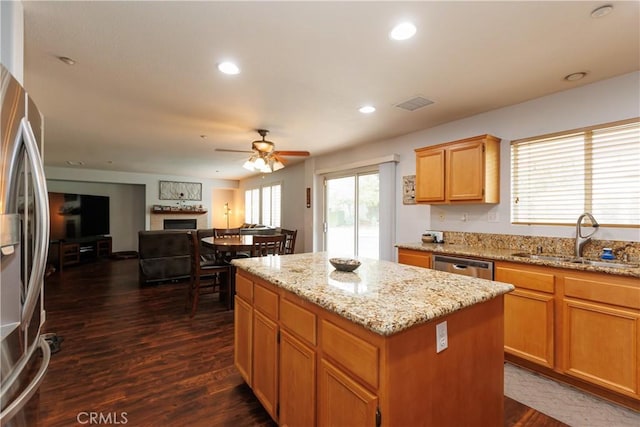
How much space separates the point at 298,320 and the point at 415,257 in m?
2.22

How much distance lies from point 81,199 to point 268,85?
22.6 feet

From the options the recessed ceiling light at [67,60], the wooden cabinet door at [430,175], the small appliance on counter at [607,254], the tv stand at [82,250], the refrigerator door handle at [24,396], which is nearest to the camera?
the refrigerator door handle at [24,396]

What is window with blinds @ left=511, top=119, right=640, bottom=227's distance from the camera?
2.44 meters

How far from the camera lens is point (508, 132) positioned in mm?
3154

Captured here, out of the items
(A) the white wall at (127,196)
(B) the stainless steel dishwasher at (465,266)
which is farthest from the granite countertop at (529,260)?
(A) the white wall at (127,196)

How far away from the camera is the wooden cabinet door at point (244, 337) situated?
201 cm

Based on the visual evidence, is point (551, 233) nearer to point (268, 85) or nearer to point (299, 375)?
point (299, 375)

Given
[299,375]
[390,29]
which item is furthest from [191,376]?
[390,29]

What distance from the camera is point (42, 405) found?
194 centimetres

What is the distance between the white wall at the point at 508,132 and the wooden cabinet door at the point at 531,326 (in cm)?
85

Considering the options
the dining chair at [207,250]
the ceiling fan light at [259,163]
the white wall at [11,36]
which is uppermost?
the white wall at [11,36]

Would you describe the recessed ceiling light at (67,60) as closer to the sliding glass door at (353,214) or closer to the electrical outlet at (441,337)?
the electrical outlet at (441,337)

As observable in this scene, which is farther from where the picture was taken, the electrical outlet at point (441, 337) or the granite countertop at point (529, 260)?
the granite countertop at point (529, 260)

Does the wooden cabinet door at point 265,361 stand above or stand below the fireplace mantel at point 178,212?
below
